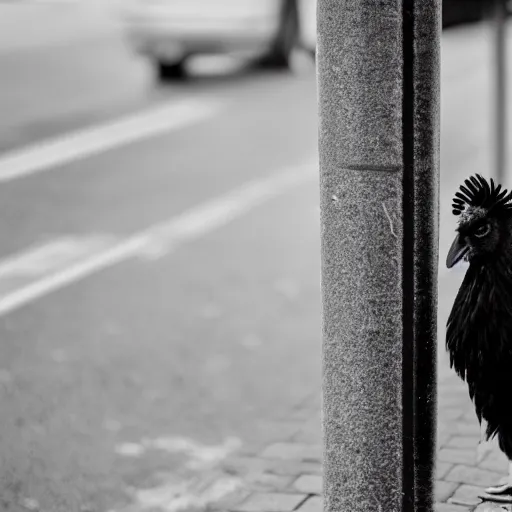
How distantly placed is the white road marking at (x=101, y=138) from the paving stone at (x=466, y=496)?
6.68 meters

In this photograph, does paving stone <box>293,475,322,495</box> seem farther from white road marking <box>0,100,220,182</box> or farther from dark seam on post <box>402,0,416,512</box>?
white road marking <box>0,100,220,182</box>

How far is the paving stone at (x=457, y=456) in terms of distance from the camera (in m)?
4.86

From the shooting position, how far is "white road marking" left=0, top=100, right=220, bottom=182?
10859 mm

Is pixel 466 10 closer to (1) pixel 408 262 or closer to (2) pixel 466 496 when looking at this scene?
(2) pixel 466 496

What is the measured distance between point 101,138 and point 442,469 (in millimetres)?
7760

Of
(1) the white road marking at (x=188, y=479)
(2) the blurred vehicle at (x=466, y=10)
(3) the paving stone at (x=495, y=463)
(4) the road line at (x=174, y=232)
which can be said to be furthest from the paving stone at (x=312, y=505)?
(2) the blurred vehicle at (x=466, y=10)

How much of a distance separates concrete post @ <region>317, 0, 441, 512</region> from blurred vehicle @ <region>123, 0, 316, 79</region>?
11307 millimetres

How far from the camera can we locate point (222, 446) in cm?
540

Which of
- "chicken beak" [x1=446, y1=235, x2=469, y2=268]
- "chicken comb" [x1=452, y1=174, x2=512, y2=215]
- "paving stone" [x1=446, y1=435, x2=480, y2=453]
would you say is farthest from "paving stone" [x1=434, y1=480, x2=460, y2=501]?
"chicken comb" [x1=452, y1=174, x2=512, y2=215]

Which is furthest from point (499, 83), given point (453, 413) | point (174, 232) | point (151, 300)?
point (453, 413)

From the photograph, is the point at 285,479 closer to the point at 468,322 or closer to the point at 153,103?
the point at 468,322

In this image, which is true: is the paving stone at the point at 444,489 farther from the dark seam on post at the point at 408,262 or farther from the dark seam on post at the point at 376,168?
the dark seam on post at the point at 376,168

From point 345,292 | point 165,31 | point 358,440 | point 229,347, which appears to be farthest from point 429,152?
point 165,31

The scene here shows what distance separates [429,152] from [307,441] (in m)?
2.10
